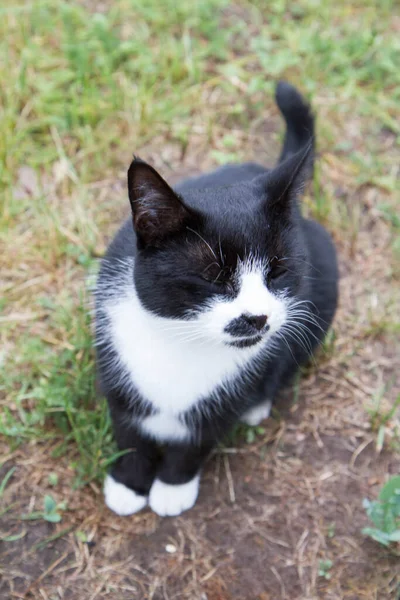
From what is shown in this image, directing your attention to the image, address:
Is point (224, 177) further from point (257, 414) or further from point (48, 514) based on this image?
point (48, 514)

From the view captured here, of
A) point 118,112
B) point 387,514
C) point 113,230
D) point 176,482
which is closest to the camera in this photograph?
point 387,514

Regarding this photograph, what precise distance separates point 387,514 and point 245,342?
25.4 inches

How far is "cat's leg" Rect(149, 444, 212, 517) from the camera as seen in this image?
182 centimetres

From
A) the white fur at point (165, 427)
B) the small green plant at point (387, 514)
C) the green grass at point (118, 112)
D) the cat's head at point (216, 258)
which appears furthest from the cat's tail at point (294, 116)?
the small green plant at point (387, 514)

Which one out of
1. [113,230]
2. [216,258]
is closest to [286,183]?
[216,258]

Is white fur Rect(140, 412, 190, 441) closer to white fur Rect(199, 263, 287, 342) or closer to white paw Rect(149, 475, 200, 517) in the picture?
white paw Rect(149, 475, 200, 517)

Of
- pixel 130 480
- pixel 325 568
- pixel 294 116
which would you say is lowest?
pixel 325 568

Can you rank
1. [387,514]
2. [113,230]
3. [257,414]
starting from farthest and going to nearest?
[113,230] → [257,414] → [387,514]

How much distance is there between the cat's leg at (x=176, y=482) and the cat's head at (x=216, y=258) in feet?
1.64

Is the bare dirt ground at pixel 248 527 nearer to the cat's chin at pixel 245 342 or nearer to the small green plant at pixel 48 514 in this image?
the small green plant at pixel 48 514

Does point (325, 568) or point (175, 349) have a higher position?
point (175, 349)

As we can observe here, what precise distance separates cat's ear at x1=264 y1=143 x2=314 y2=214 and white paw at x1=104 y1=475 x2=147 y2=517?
2.88ft

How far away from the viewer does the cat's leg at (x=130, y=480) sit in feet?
6.02

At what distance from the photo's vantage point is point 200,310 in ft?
4.58
